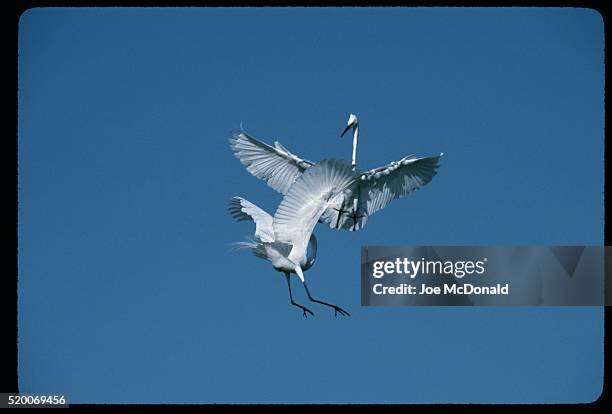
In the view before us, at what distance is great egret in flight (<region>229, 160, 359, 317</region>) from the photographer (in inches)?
354

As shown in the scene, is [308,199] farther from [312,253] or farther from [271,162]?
[271,162]

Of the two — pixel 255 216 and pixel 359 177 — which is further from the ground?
pixel 359 177

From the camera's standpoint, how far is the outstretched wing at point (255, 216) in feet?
30.9

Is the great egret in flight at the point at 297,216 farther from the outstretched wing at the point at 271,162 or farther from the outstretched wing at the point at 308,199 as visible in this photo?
the outstretched wing at the point at 271,162

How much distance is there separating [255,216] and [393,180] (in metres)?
1.62

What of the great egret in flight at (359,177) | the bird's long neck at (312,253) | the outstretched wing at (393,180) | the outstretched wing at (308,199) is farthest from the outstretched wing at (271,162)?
the outstretched wing at (308,199)

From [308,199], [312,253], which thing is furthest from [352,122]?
[308,199]

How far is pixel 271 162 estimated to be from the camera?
10555 mm

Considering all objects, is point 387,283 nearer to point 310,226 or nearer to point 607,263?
point 310,226

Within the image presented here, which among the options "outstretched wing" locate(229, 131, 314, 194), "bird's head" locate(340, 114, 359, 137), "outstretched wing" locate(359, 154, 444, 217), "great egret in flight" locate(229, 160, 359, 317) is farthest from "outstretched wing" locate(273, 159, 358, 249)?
"bird's head" locate(340, 114, 359, 137)

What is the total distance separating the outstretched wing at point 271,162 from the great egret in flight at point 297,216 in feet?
2.77

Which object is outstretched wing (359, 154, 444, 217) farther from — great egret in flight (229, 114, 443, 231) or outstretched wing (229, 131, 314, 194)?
outstretched wing (229, 131, 314, 194)

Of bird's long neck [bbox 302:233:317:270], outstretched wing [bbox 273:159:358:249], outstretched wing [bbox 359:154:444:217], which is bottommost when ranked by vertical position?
bird's long neck [bbox 302:233:317:270]

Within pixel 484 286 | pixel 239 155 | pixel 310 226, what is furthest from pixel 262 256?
pixel 484 286
